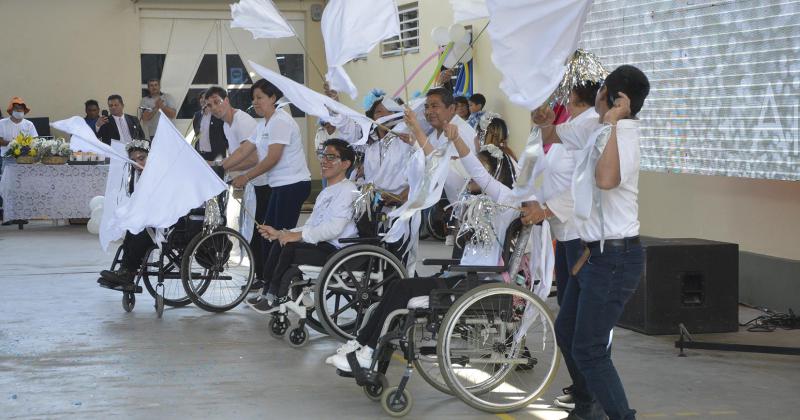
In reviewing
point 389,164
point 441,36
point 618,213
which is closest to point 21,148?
point 441,36

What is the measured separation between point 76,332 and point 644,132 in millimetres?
4099

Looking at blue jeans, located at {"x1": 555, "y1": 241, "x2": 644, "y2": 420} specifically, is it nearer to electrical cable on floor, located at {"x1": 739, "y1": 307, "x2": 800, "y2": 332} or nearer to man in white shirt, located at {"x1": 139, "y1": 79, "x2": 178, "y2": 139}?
electrical cable on floor, located at {"x1": 739, "y1": 307, "x2": 800, "y2": 332}

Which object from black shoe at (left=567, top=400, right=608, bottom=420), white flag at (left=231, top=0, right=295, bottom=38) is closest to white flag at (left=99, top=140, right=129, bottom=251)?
white flag at (left=231, top=0, right=295, bottom=38)

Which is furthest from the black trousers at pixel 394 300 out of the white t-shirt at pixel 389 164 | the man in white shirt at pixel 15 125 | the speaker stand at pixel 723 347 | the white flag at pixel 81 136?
the man in white shirt at pixel 15 125

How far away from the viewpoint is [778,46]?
20.7 ft

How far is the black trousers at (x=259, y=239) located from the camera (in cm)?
770

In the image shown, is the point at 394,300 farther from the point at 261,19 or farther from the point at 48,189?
the point at 48,189

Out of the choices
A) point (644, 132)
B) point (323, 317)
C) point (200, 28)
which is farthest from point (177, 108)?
point (323, 317)

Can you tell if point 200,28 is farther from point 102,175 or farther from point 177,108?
point 102,175

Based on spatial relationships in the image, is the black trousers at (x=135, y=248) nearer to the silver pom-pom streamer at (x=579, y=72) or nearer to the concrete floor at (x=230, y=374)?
the concrete floor at (x=230, y=374)

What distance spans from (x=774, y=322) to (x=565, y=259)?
263cm

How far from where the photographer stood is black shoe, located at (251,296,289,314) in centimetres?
628

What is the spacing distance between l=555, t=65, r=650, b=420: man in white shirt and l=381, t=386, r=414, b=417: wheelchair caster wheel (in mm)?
967

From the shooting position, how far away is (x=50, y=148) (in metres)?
13.2
